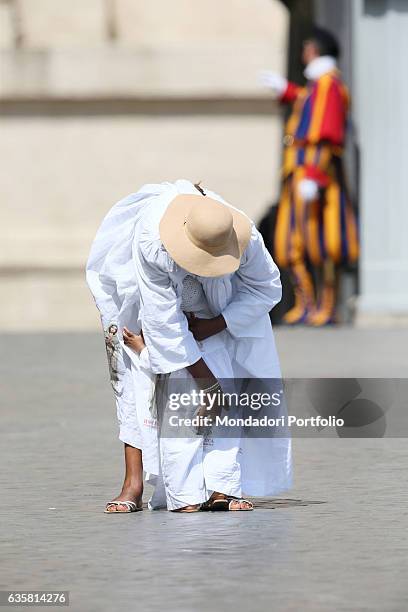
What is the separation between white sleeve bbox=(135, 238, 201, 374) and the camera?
23.0ft

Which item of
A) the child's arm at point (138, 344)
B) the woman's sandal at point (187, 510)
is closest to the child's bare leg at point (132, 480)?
the woman's sandal at point (187, 510)

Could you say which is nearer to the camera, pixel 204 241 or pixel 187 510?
pixel 204 241

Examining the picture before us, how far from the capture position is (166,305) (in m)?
7.00

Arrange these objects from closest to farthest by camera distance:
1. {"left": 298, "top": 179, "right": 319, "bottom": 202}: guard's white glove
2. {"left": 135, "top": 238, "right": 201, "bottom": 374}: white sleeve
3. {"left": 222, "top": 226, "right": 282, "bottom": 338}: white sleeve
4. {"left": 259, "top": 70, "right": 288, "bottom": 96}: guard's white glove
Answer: {"left": 135, "top": 238, "right": 201, "bottom": 374}: white sleeve → {"left": 222, "top": 226, "right": 282, "bottom": 338}: white sleeve → {"left": 298, "top": 179, "right": 319, "bottom": 202}: guard's white glove → {"left": 259, "top": 70, "right": 288, "bottom": 96}: guard's white glove

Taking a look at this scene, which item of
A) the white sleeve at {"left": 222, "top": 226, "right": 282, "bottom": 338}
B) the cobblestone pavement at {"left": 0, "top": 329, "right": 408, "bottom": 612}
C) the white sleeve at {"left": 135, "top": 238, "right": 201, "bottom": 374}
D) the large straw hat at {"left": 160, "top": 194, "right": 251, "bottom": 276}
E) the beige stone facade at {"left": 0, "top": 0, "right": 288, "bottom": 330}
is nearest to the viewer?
the cobblestone pavement at {"left": 0, "top": 329, "right": 408, "bottom": 612}

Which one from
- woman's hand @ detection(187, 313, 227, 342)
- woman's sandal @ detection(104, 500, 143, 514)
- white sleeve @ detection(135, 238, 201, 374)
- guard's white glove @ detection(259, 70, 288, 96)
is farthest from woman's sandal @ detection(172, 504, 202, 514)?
guard's white glove @ detection(259, 70, 288, 96)

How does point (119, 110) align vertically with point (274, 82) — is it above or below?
below

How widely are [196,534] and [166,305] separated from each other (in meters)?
0.92

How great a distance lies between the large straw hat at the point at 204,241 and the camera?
685 cm

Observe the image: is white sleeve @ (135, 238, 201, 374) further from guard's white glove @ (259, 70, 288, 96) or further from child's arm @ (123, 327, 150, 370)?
guard's white glove @ (259, 70, 288, 96)

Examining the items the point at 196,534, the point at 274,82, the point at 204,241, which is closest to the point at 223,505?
the point at 196,534

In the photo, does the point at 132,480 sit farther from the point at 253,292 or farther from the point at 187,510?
the point at 253,292

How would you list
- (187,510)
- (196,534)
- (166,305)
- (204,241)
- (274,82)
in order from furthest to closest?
(274,82) < (187,510) < (166,305) < (204,241) < (196,534)

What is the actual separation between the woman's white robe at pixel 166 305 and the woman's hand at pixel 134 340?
0.05m
